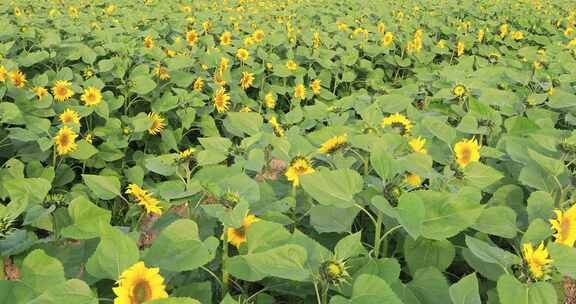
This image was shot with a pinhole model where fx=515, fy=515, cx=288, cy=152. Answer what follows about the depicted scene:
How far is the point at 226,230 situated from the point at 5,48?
302 cm

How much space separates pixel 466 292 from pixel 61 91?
2989mm

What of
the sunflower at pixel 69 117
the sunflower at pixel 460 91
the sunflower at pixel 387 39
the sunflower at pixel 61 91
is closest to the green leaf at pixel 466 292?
the sunflower at pixel 460 91

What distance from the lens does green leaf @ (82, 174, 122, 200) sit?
1.50 metres

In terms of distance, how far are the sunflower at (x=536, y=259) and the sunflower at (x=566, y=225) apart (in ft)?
0.46

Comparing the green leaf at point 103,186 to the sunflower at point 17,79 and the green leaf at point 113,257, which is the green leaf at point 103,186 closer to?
the green leaf at point 113,257

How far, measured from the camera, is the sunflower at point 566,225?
120 centimetres

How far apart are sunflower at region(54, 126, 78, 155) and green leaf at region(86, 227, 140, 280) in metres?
1.90

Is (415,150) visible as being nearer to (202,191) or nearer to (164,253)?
(202,191)

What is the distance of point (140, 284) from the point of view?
39.4 inches

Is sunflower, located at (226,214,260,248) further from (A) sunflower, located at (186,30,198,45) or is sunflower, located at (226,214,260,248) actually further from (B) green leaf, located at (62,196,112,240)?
(A) sunflower, located at (186,30,198,45)

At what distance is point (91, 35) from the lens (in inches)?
166

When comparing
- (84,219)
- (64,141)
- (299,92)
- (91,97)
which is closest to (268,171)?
(84,219)

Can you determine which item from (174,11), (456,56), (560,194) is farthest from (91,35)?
(456,56)

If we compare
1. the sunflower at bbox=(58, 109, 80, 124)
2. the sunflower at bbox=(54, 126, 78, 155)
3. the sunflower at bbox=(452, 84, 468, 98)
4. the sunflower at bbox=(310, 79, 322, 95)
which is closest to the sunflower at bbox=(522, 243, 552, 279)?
the sunflower at bbox=(452, 84, 468, 98)
